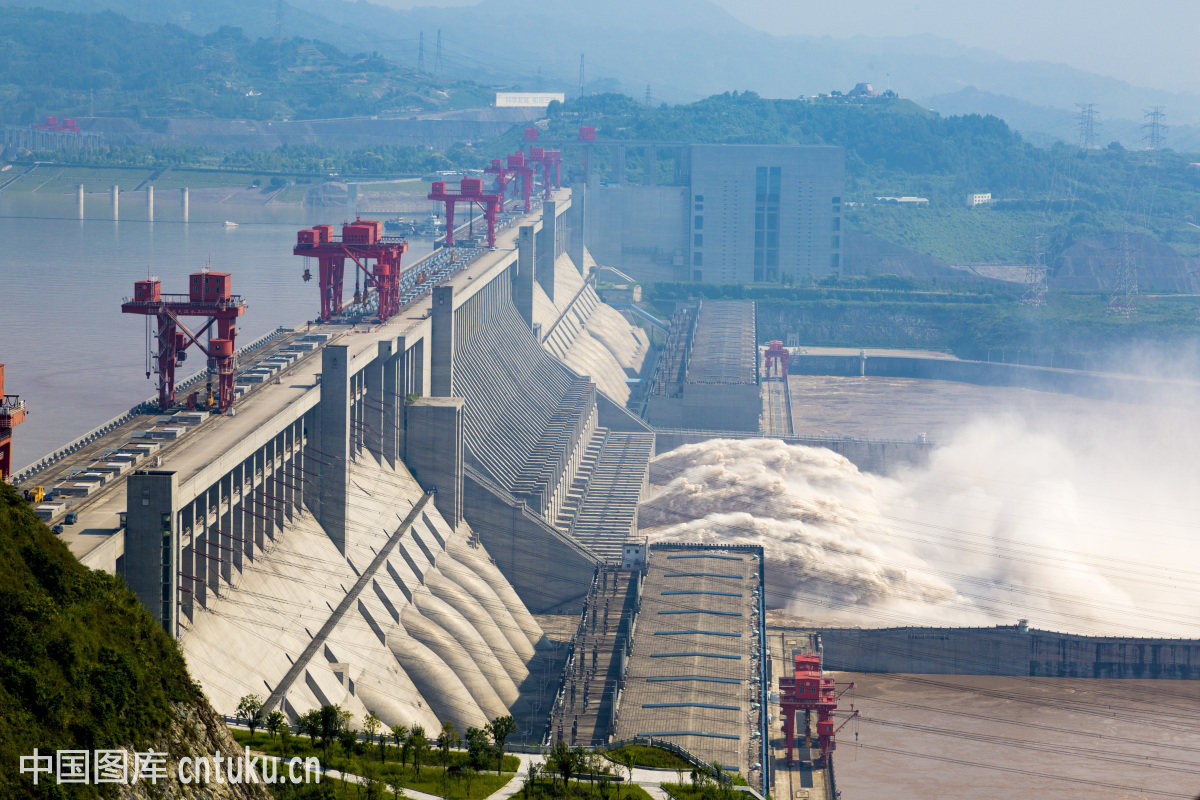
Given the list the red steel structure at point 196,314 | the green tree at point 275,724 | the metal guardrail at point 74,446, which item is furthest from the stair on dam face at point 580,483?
the green tree at point 275,724

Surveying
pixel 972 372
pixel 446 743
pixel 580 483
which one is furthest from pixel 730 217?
pixel 446 743

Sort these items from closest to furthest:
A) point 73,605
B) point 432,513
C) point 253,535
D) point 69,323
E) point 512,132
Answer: point 73,605
point 253,535
point 432,513
point 69,323
point 512,132

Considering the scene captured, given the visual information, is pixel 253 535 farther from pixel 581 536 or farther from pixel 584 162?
pixel 584 162

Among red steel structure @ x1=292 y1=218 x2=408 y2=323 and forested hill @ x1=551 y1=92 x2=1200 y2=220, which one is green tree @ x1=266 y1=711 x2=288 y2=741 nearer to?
red steel structure @ x1=292 y1=218 x2=408 y2=323

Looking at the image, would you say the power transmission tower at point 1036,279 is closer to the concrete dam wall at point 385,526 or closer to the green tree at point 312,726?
the concrete dam wall at point 385,526

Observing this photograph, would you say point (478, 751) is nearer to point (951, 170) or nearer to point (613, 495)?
point (613, 495)

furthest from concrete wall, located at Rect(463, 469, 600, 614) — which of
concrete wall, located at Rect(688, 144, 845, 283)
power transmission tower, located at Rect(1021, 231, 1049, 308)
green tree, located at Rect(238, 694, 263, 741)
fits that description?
power transmission tower, located at Rect(1021, 231, 1049, 308)

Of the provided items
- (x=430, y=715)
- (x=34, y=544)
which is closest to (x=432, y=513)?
(x=430, y=715)
